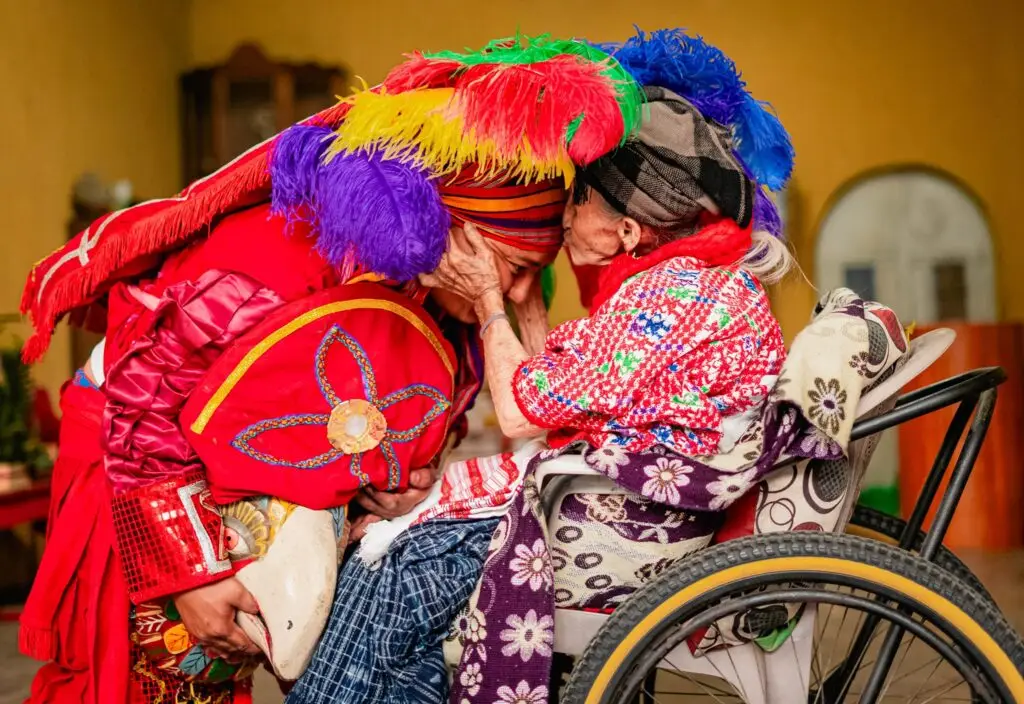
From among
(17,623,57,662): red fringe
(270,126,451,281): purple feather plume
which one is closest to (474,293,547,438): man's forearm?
(270,126,451,281): purple feather plume

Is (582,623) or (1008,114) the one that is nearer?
(582,623)

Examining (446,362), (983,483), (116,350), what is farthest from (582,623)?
(983,483)

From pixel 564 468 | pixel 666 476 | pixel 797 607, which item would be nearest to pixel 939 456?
pixel 797 607

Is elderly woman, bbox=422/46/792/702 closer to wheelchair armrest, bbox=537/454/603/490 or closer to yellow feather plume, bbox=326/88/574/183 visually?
wheelchair armrest, bbox=537/454/603/490

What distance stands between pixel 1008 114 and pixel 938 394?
19.2 ft

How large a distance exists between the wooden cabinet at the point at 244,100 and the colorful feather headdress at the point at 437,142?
15.6 feet

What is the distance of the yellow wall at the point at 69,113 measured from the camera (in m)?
4.32

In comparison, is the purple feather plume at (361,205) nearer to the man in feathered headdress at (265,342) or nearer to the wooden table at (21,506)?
the man in feathered headdress at (265,342)

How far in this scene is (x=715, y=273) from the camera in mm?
1207

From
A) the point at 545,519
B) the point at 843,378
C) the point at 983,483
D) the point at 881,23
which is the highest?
the point at 881,23

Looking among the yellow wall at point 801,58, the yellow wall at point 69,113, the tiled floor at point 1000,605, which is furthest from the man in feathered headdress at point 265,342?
the yellow wall at point 801,58

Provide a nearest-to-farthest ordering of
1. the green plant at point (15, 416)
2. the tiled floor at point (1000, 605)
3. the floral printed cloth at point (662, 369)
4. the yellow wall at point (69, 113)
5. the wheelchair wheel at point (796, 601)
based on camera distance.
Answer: the wheelchair wheel at point (796, 601) < the floral printed cloth at point (662, 369) < the tiled floor at point (1000, 605) < the green plant at point (15, 416) < the yellow wall at point (69, 113)

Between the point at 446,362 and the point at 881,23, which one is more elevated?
the point at 881,23

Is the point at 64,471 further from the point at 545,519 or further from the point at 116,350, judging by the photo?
the point at 545,519
